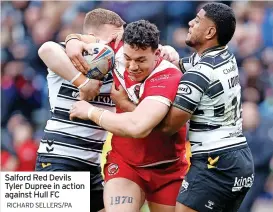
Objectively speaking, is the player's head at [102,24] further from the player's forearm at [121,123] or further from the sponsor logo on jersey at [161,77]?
the player's forearm at [121,123]

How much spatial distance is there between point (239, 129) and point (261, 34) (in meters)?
5.01

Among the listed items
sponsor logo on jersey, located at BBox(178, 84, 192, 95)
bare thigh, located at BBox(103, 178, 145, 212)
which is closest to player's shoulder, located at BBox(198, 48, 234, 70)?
sponsor logo on jersey, located at BBox(178, 84, 192, 95)

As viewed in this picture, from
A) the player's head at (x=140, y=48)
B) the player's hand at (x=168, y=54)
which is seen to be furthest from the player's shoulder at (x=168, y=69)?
the player's hand at (x=168, y=54)

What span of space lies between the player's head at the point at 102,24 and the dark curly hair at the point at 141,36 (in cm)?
50

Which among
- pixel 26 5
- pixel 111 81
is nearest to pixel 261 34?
pixel 26 5

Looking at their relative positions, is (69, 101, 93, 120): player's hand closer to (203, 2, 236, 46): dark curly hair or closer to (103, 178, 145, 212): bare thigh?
(103, 178, 145, 212): bare thigh

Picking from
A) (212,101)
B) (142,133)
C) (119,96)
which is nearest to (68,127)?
(119,96)

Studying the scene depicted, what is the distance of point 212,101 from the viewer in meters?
6.09

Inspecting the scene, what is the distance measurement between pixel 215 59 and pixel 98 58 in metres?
0.88

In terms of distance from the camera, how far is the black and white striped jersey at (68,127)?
6594mm

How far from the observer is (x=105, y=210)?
21.2 feet

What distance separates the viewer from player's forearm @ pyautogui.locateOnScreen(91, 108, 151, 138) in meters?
5.95

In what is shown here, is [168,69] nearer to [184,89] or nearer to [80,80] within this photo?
[184,89]

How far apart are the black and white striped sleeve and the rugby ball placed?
642mm
